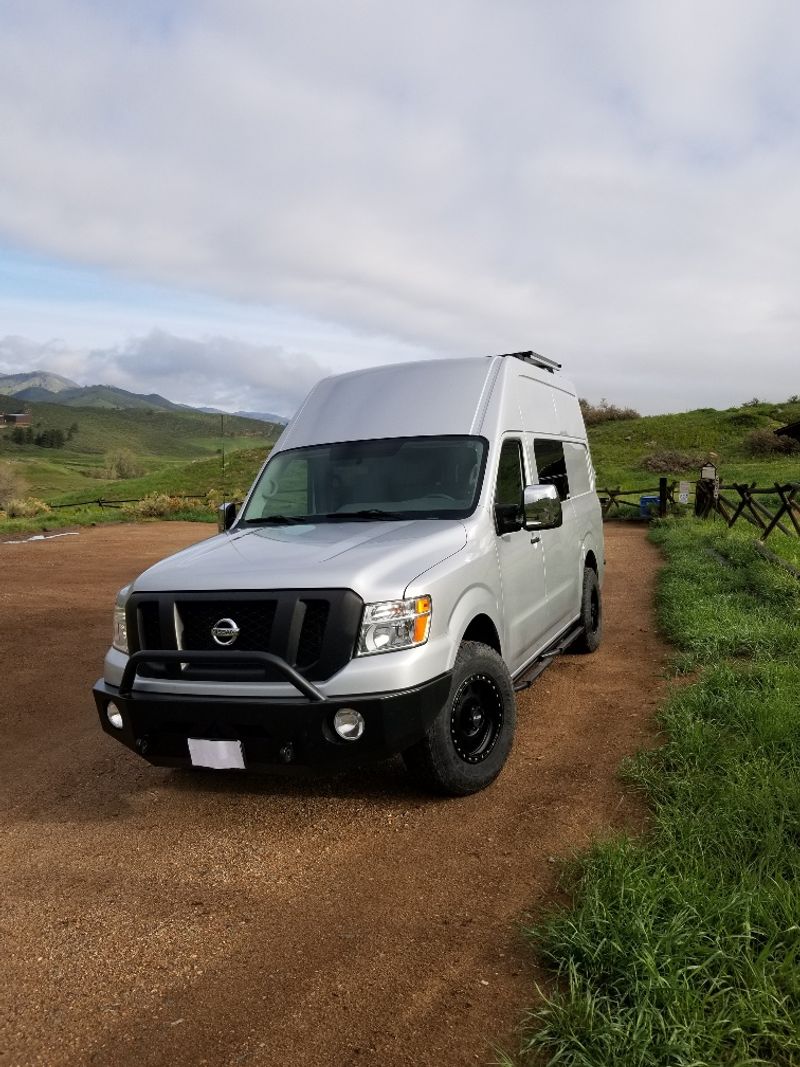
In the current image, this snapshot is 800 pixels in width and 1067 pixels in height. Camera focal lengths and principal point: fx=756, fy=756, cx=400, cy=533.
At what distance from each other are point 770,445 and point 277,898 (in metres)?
39.0

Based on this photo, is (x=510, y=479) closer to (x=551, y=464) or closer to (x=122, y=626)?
(x=551, y=464)

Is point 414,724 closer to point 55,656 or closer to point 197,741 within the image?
point 197,741

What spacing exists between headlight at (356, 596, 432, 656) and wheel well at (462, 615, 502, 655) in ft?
2.20

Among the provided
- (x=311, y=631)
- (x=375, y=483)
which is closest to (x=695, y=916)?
(x=311, y=631)

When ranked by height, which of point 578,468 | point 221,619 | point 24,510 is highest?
point 578,468

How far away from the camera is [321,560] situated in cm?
376

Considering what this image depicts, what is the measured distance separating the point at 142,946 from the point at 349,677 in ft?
4.40

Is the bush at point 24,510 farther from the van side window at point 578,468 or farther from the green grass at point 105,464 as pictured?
the van side window at point 578,468

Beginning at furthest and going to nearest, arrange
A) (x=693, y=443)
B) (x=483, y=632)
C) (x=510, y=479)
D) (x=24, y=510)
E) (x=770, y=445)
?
(x=693, y=443) < (x=770, y=445) < (x=24, y=510) < (x=510, y=479) < (x=483, y=632)

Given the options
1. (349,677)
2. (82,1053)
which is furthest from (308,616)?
(82,1053)

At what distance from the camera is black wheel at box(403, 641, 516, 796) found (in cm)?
386

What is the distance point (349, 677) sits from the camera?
3.46 metres

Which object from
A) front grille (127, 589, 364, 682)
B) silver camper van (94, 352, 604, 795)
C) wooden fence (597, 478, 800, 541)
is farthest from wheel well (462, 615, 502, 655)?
wooden fence (597, 478, 800, 541)

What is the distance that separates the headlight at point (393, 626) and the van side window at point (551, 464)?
2433mm
